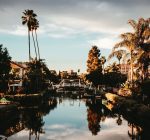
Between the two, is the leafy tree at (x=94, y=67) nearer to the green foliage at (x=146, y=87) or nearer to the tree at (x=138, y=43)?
the tree at (x=138, y=43)

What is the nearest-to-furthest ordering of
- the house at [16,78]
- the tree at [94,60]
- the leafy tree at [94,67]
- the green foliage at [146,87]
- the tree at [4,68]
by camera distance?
the green foliage at [146,87] < the tree at [4,68] < the house at [16,78] < the leafy tree at [94,67] < the tree at [94,60]

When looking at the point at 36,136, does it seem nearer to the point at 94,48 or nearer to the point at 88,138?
the point at 88,138

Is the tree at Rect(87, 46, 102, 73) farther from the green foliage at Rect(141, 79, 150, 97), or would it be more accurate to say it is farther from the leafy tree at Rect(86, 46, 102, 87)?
the green foliage at Rect(141, 79, 150, 97)

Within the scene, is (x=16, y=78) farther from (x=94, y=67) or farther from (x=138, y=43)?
(x=138, y=43)

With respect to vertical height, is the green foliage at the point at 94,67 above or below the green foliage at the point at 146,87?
above

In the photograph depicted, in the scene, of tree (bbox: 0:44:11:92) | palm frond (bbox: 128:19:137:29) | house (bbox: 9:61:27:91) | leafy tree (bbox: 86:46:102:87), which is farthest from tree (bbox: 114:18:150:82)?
leafy tree (bbox: 86:46:102:87)

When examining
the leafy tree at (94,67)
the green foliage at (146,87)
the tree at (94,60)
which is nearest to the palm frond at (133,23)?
the green foliage at (146,87)

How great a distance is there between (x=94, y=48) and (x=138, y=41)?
2436 inches

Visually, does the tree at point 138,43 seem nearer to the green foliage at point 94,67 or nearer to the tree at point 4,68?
the tree at point 4,68

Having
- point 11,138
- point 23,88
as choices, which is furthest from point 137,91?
point 23,88

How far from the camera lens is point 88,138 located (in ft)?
87.1

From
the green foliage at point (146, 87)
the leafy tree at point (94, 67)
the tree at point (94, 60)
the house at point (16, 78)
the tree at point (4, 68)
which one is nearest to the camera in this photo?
the green foliage at point (146, 87)

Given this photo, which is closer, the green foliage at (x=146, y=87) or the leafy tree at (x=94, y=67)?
the green foliage at (x=146, y=87)

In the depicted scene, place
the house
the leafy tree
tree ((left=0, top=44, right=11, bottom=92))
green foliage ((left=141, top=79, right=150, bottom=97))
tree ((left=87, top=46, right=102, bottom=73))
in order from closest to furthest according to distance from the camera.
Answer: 1. green foliage ((left=141, top=79, right=150, bottom=97))
2. tree ((left=0, top=44, right=11, bottom=92))
3. the house
4. the leafy tree
5. tree ((left=87, top=46, right=102, bottom=73))
